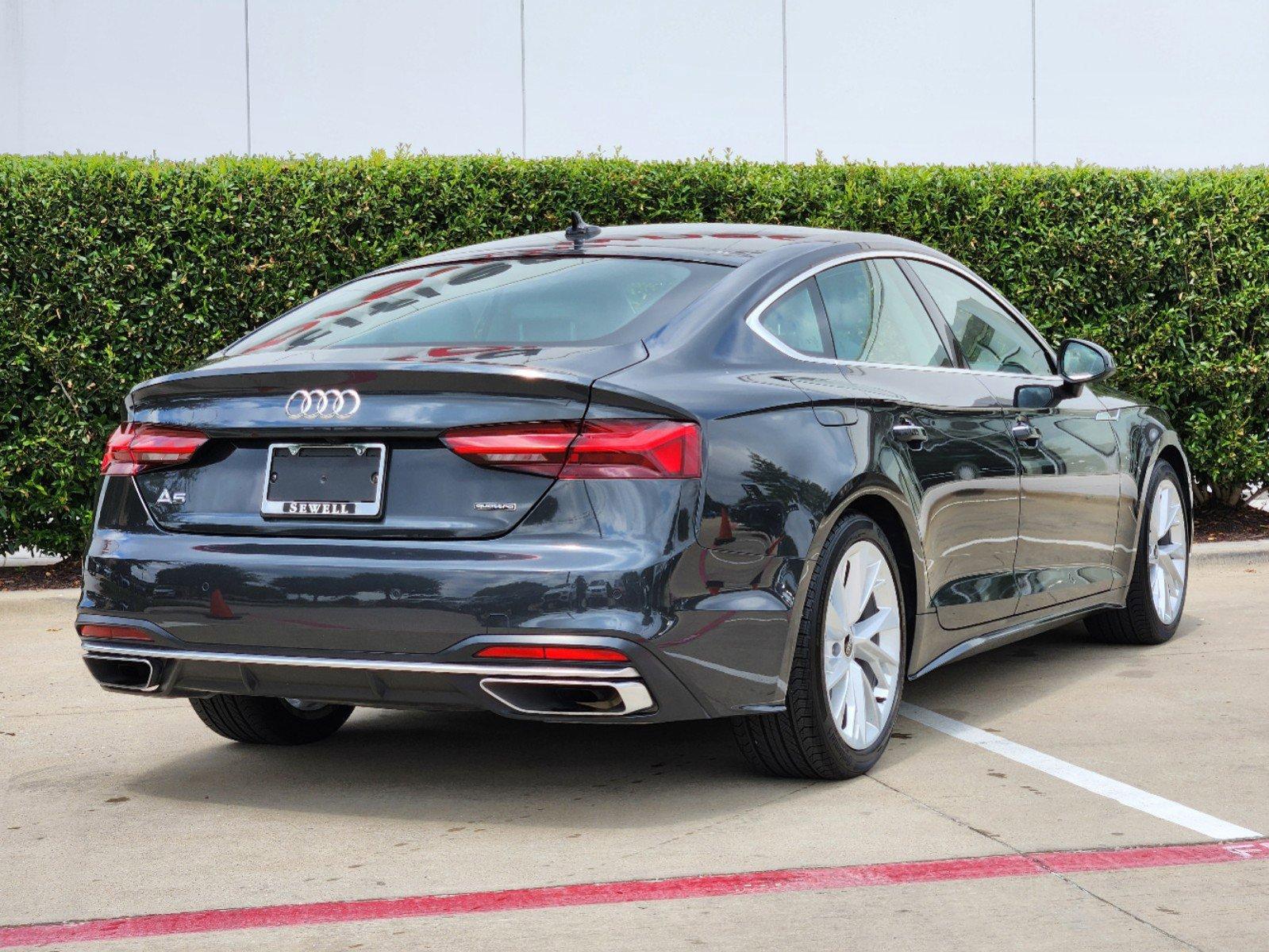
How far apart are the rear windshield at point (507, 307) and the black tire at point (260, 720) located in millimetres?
1131

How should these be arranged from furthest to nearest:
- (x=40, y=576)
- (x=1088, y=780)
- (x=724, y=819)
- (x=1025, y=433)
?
(x=40, y=576)
(x=1025, y=433)
(x=1088, y=780)
(x=724, y=819)

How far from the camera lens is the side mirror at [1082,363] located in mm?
6277

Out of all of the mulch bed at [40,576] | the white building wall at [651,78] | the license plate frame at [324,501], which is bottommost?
the mulch bed at [40,576]

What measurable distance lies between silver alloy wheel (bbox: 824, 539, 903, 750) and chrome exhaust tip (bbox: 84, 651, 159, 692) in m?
1.80

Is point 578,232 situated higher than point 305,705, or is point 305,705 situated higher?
point 578,232

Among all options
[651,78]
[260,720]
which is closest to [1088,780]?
[260,720]

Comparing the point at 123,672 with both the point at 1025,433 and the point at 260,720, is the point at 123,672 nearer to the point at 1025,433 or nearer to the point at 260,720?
the point at 260,720

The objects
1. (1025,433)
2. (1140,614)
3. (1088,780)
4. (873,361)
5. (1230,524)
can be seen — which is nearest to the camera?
(1088,780)

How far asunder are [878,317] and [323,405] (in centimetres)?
193

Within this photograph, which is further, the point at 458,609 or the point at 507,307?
the point at 507,307

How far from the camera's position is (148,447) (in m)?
Answer: 4.53

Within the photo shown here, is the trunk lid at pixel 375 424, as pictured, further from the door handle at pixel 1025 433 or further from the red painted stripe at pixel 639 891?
the door handle at pixel 1025 433

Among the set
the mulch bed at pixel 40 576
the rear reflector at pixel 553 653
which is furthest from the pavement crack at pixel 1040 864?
the mulch bed at pixel 40 576

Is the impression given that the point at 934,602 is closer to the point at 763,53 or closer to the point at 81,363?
→ the point at 81,363
